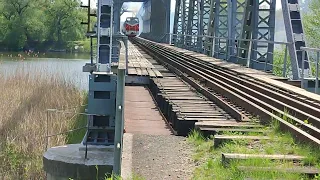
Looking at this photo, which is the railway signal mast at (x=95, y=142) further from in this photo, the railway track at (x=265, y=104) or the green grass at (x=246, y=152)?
the green grass at (x=246, y=152)

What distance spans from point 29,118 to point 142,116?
9.54 meters

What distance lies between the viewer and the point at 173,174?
475cm

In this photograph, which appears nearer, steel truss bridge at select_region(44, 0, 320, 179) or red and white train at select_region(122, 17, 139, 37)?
steel truss bridge at select_region(44, 0, 320, 179)

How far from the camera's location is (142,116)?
8461 mm

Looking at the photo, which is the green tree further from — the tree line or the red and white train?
the red and white train

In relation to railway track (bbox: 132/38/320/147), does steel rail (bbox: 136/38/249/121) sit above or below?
below

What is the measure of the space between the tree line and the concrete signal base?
60.1 m

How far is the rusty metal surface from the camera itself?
718 centimetres

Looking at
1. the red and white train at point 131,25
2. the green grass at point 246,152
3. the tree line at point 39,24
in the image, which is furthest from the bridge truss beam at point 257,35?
the tree line at point 39,24

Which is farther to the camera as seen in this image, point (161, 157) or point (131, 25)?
point (131, 25)

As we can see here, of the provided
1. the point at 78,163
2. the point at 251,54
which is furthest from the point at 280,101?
the point at 251,54

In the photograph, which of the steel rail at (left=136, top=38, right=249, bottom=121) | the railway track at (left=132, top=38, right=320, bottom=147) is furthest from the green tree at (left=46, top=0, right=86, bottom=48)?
the railway track at (left=132, top=38, right=320, bottom=147)

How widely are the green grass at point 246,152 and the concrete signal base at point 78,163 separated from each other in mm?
5269

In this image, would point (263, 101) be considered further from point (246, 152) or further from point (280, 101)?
point (246, 152)
